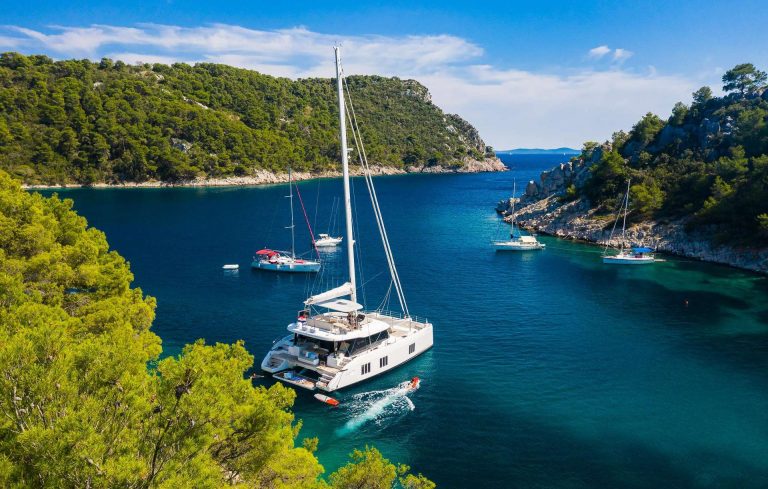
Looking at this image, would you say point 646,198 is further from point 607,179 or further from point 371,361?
point 371,361

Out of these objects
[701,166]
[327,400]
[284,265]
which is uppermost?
[701,166]

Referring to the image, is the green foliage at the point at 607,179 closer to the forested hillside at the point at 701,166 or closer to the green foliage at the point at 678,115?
the forested hillside at the point at 701,166

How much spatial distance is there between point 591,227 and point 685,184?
52.9ft

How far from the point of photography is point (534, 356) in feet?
133

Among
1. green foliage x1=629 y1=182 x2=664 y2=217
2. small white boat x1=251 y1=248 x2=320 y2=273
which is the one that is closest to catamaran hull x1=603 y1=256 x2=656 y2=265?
green foliage x1=629 y1=182 x2=664 y2=217

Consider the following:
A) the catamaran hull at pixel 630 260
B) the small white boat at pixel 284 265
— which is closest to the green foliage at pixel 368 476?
the small white boat at pixel 284 265

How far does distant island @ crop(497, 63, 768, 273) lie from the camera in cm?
Answer: 7169

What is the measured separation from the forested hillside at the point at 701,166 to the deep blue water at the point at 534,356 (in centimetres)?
972

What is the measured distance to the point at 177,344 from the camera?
138 ft

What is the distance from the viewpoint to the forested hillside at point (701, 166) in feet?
237

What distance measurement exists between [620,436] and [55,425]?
28568 millimetres

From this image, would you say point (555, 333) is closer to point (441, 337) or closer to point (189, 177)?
point (441, 337)

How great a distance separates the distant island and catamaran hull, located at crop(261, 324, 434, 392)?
51.2 meters

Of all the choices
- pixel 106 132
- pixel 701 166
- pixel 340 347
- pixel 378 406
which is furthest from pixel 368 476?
pixel 106 132
